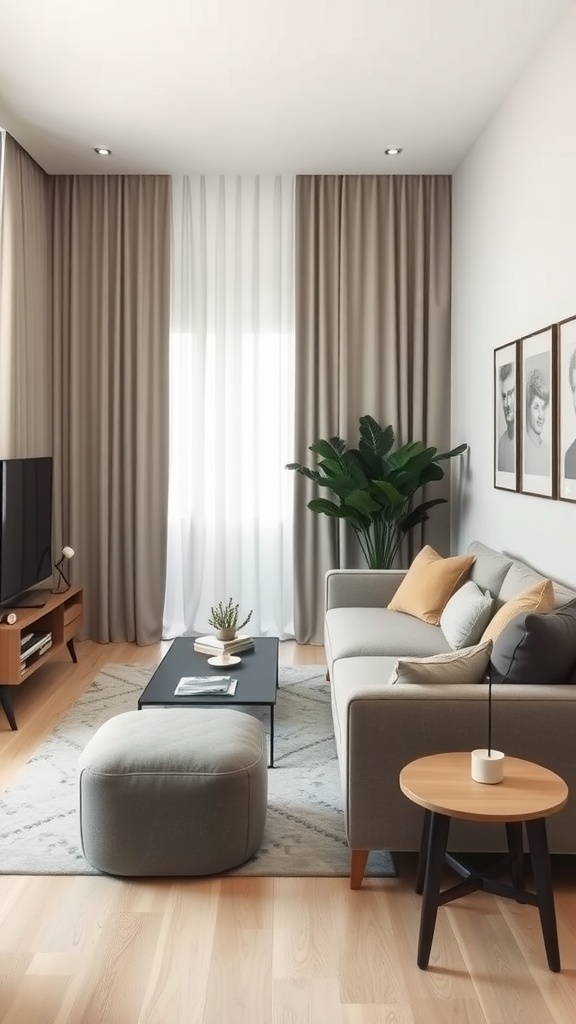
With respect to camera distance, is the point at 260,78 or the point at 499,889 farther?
the point at 260,78

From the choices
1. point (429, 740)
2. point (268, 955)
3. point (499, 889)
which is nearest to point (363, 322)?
point (429, 740)

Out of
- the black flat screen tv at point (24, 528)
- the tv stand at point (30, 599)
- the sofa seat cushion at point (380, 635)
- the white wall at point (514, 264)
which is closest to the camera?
the white wall at point (514, 264)

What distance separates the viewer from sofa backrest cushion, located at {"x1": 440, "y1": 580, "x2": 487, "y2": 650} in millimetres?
3344

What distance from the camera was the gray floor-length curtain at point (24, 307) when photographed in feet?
15.5

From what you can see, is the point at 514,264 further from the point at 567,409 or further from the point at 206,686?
the point at 206,686

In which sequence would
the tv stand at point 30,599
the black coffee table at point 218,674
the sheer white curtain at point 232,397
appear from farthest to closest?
the sheer white curtain at point 232,397, the tv stand at point 30,599, the black coffee table at point 218,674

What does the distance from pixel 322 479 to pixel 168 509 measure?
1.10m

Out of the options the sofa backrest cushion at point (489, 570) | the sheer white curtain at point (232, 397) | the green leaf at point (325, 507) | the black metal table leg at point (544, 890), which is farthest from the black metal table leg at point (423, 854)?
the sheer white curtain at point (232, 397)

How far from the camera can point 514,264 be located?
4.11 metres

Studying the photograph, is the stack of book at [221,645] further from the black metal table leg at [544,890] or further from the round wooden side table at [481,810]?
the black metal table leg at [544,890]

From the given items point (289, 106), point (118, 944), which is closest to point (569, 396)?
point (289, 106)

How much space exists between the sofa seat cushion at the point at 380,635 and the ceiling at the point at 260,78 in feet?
8.04

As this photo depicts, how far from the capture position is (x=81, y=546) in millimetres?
5680

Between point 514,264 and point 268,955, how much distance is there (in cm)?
312
